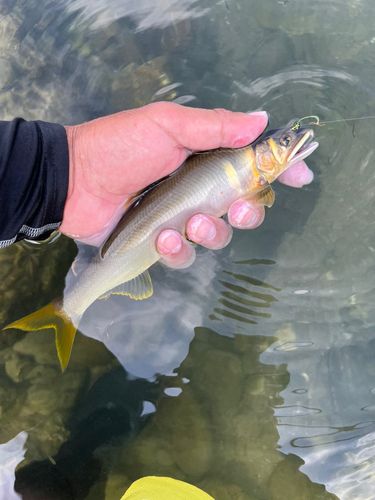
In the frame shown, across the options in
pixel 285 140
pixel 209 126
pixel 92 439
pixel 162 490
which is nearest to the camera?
pixel 285 140

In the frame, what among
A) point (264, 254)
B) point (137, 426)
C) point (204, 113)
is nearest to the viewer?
point (204, 113)

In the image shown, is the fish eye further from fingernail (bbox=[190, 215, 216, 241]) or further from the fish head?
fingernail (bbox=[190, 215, 216, 241])

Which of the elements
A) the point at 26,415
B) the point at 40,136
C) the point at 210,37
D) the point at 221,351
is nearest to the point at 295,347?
the point at 221,351

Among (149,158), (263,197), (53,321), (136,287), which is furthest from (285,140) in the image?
(53,321)

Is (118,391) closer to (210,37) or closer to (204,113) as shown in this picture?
(204,113)

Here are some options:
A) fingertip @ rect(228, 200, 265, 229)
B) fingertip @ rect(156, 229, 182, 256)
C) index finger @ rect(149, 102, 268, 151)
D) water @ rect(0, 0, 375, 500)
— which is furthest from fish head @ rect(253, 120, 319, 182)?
water @ rect(0, 0, 375, 500)

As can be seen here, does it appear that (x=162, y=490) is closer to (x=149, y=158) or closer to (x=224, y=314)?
(x=224, y=314)
